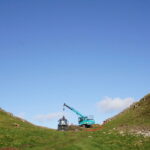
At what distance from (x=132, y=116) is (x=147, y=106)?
604 cm

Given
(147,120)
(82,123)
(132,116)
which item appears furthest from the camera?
(82,123)

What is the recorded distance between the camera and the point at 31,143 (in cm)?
3712

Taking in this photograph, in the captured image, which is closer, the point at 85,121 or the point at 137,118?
the point at 137,118

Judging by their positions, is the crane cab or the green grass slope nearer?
the green grass slope

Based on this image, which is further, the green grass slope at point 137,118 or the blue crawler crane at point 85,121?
the blue crawler crane at point 85,121

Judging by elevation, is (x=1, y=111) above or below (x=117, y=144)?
above

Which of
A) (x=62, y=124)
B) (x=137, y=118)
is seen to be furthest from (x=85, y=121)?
(x=137, y=118)

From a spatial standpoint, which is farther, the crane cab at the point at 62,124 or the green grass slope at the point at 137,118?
the crane cab at the point at 62,124

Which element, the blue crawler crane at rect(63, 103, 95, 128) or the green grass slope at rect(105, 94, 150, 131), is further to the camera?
the blue crawler crane at rect(63, 103, 95, 128)

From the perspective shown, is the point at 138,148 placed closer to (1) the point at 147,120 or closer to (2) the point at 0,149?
(2) the point at 0,149

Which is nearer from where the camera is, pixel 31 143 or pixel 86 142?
pixel 86 142

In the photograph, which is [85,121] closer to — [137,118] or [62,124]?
[62,124]

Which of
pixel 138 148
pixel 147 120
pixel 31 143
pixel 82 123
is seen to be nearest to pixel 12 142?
pixel 31 143

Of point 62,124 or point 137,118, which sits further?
point 62,124
